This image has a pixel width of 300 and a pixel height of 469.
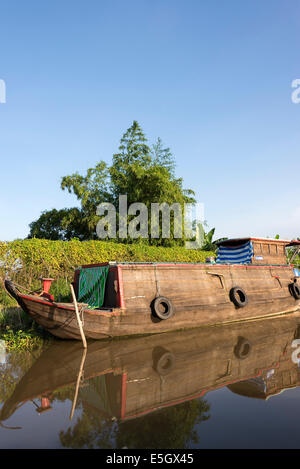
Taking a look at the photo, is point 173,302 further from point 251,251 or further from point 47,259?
point 47,259

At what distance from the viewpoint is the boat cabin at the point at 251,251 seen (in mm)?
13219

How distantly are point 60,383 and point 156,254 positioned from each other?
493 inches

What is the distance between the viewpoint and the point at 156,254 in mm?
18188

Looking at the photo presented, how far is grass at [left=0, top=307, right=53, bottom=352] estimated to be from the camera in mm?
8664

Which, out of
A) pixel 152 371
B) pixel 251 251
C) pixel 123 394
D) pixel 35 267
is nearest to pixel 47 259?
pixel 35 267

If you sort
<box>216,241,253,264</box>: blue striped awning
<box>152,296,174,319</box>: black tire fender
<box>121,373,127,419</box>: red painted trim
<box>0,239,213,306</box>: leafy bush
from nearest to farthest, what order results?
<box>121,373,127,419</box>: red painted trim < <box>152,296,174,319</box>: black tire fender < <box>0,239,213,306</box>: leafy bush < <box>216,241,253,264</box>: blue striped awning

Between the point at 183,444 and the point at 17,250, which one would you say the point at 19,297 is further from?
the point at 183,444

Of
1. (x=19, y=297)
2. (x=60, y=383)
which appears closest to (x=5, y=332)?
(x=19, y=297)

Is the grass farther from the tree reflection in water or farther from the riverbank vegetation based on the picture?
the tree reflection in water

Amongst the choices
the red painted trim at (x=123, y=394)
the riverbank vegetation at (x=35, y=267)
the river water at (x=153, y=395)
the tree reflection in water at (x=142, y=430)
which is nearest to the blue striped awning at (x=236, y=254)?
the river water at (x=153, y=395)

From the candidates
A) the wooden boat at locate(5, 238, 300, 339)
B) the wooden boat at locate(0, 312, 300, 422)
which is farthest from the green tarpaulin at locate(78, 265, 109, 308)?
the wooden boat at locate(0, 312, 300, 422)

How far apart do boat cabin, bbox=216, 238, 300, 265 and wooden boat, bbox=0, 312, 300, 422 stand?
419 centimetres

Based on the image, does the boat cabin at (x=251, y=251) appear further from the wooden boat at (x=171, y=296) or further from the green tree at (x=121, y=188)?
the green tree at (x=121, y=188)

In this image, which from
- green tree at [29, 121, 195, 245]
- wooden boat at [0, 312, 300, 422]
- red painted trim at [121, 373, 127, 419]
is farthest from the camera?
green tree at [29, 121, 195, 245]
